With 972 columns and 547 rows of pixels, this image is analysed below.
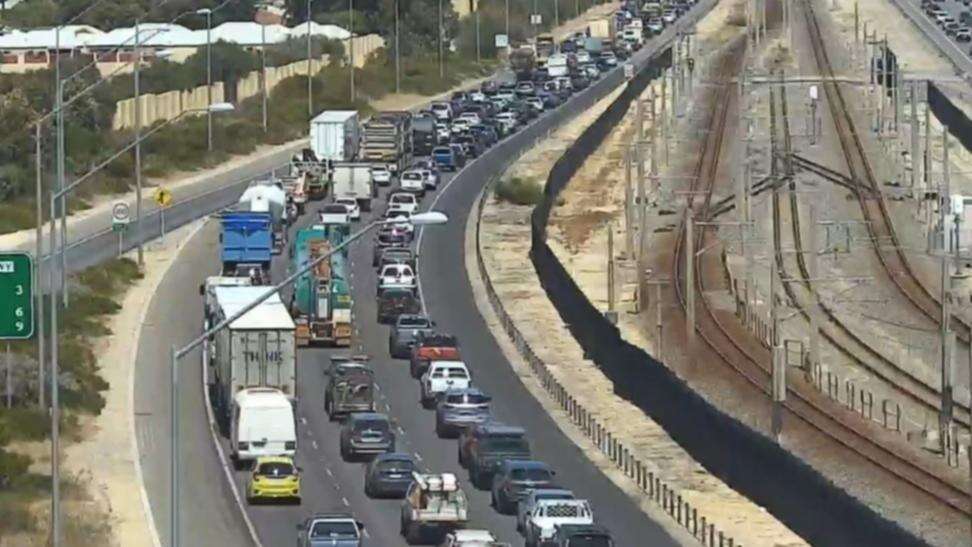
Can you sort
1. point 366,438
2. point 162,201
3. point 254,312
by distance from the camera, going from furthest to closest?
1. point 162,201
2. point 254,312
3. point 366,438

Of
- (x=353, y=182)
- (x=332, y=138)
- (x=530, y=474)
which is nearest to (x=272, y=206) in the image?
(x=353, y=182)

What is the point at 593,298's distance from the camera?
85812mm

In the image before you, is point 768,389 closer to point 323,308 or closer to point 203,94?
point 323,308

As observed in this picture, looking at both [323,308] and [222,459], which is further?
[323,308]

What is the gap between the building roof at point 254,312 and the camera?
184 feet

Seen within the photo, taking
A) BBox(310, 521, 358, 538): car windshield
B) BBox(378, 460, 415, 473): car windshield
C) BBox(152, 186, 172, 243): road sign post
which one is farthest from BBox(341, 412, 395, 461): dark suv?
BBox(152, 186, 172, 243): road sign post

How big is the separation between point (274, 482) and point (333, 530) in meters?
6.15

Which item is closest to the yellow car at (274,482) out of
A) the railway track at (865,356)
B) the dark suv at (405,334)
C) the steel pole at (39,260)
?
the steel pole at (39,260)

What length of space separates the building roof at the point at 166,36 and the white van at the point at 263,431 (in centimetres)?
9215

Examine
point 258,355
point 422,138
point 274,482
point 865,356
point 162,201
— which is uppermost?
point 422,138

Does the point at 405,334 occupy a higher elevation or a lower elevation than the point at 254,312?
lower

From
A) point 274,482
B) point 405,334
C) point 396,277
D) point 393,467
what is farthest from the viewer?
point 396,277

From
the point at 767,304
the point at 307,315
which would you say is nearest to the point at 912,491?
the point at 307,315

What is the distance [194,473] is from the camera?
5178 cm
